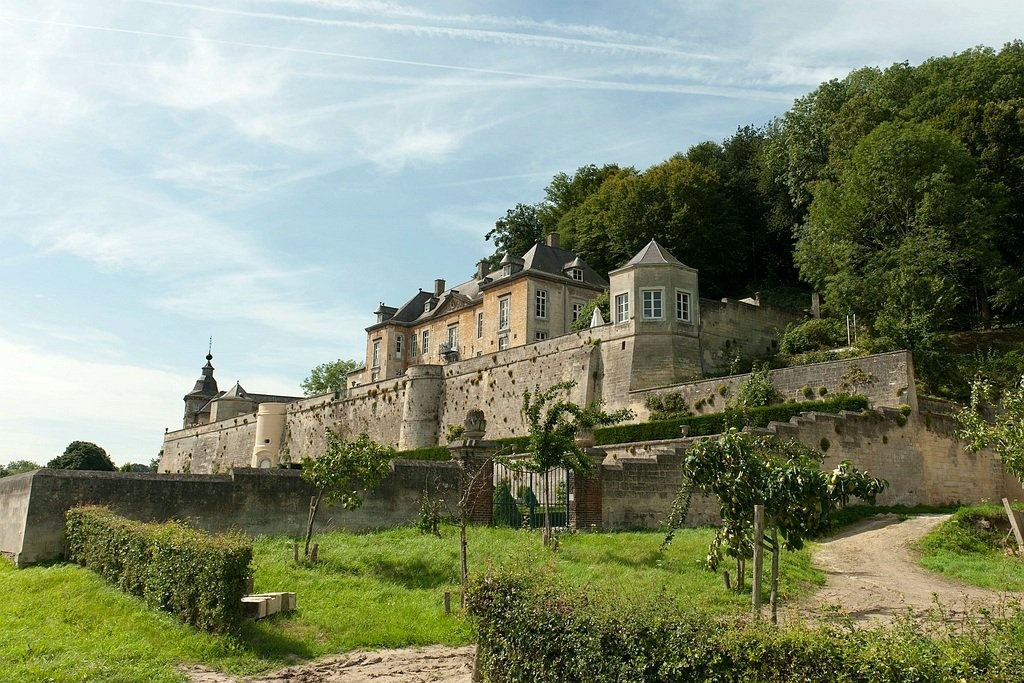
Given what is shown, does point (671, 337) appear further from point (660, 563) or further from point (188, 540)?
point (188, 540)

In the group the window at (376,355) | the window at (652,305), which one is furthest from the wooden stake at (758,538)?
the window at (376,355)

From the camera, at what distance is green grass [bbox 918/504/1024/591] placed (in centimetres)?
1369

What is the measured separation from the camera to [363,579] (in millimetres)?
13844

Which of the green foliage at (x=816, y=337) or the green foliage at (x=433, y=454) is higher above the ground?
the green foliage at (x=816, y=337)

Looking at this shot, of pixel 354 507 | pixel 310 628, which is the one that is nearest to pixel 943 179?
pixel 354 507

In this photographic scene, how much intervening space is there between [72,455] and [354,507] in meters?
45.9

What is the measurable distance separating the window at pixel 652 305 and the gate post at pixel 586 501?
1610 centimetres

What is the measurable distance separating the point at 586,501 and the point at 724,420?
5.89 metres

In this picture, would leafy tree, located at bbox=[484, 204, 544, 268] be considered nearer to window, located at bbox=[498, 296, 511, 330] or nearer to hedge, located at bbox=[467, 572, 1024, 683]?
window, located at bbox=[498, 296, 511, 330]

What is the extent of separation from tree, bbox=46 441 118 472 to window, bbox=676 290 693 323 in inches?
1530

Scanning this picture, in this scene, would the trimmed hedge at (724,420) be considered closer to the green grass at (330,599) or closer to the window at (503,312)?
the green grass at (330,599)

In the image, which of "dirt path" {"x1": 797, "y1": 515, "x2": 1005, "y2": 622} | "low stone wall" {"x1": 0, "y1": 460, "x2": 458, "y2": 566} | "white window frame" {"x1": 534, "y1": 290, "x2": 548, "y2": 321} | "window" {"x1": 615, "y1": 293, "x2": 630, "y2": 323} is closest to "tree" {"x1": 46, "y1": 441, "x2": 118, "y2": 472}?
"white window frame" {"x1": 534, "y1": 290, "x2": 548, "y2": 321}

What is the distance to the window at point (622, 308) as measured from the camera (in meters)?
33.8

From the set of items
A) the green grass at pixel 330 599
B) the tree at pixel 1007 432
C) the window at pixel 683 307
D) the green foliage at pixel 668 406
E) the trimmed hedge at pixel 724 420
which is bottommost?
the green grass at pixel 330 599
